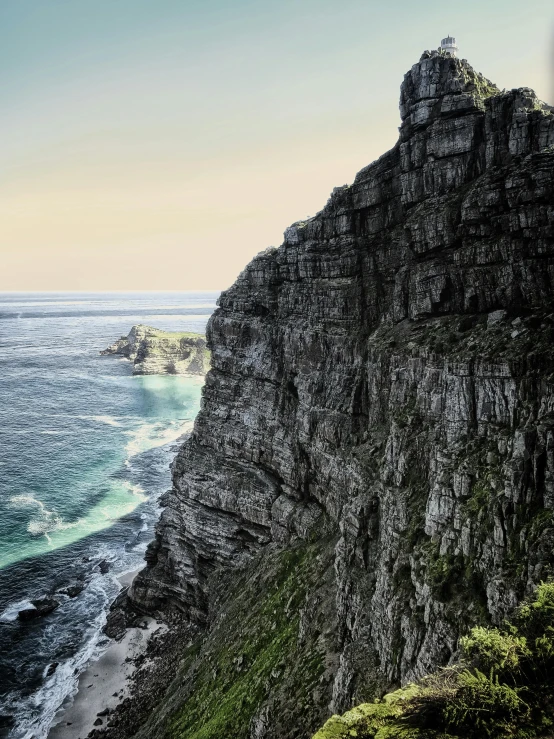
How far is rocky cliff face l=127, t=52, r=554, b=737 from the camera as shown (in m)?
32.4

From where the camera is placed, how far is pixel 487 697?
19328mm

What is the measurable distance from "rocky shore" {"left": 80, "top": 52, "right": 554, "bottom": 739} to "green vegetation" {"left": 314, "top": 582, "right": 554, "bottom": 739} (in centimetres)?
507

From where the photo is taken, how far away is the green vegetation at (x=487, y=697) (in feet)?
61.6

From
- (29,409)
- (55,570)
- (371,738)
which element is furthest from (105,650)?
(29,409)

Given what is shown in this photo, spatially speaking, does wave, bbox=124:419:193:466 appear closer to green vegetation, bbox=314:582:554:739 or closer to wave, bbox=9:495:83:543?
wave, bbox=9:495:83:543

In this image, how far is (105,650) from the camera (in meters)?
71.3

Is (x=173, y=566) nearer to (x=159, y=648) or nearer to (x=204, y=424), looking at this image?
(x=159, y=648)

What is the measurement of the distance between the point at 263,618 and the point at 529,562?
33277 millimetres

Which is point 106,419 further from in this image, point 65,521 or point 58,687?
point 58,687

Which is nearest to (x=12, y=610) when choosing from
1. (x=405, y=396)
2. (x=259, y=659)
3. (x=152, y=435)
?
(x=259, y=659)

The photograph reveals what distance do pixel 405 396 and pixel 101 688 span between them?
181 ft

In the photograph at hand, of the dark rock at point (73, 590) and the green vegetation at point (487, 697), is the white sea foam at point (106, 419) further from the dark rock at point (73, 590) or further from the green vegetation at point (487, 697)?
the green vegetation at point (487, 697)

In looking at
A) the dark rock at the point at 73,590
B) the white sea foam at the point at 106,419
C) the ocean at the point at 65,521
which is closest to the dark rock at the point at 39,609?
the ocean at the point at 65,521

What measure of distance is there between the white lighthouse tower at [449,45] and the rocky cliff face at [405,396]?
2759 millimetres
